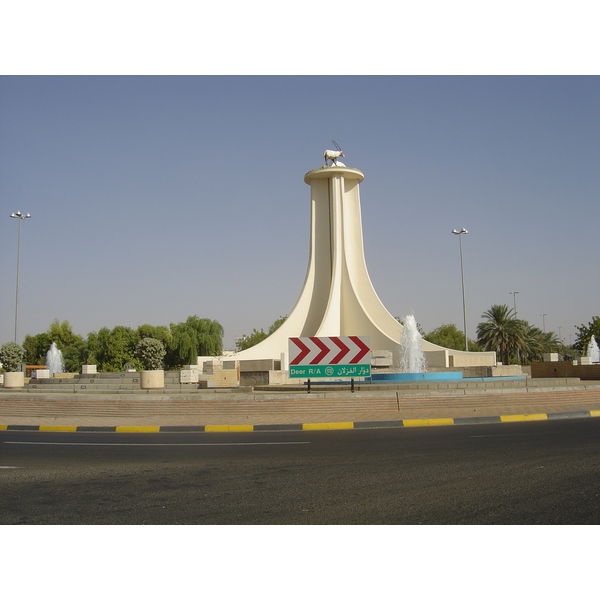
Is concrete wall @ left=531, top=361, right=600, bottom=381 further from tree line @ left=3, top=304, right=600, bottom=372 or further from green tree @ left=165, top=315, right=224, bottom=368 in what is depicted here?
green tree @ left=165, top=315, right=224, bottom=368

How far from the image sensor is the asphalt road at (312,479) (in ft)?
15.4

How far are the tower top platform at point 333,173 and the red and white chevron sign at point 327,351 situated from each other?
2100 cm

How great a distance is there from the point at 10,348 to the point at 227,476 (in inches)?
1085

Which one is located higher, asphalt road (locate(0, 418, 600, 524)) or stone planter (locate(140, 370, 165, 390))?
stone planter (locate(140, 370, 165, 390))

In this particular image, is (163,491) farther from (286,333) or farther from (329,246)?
(329,246)

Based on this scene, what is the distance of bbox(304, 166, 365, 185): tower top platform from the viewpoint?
3234cm

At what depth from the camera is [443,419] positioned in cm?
1126

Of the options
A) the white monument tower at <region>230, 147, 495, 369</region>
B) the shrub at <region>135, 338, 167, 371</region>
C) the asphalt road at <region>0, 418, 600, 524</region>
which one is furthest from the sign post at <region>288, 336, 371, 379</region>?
the shrub at <region>135, 338, 167, 371</region>

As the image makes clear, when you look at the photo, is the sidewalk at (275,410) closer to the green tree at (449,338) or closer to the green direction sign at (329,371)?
the green direction sign at (329,371)

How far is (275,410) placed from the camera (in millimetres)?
12023

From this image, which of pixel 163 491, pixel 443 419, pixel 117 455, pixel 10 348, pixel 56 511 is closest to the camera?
pixel 56 511

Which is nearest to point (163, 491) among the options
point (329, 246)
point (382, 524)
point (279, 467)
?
point (279, 467)

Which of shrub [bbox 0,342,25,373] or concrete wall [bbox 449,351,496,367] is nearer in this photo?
concrete wall [bbox 449,351,496,367]

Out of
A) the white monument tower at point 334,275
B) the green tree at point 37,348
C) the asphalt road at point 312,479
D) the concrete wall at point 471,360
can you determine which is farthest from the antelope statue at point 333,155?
the green tree at point 37,348
